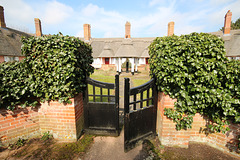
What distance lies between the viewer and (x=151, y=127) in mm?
3490

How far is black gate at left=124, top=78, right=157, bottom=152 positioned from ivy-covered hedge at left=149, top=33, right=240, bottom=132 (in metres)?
0.54

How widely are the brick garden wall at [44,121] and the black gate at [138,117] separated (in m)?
1.63

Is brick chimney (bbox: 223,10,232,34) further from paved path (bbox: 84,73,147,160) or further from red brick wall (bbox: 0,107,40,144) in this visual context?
red brick wall (bbox: 0,107,40,144)

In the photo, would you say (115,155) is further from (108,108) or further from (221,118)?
(221,118)

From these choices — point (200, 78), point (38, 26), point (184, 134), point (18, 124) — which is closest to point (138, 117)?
point (184, 134)

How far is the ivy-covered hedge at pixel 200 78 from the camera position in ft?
8.20

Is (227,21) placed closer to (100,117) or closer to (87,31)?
(87,31)

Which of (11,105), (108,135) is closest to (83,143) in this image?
(108,135)

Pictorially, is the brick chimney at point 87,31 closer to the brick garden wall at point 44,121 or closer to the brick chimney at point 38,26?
the brick chimney at point 38,26

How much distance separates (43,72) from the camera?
296 cm

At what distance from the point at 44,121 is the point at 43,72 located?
1675mm

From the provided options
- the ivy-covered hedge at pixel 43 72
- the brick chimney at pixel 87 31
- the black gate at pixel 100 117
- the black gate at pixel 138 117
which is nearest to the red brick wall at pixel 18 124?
the ivy-covered hedge at pixel 43 72

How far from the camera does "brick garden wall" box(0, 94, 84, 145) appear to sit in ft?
10.3

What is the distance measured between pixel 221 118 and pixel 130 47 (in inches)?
739
